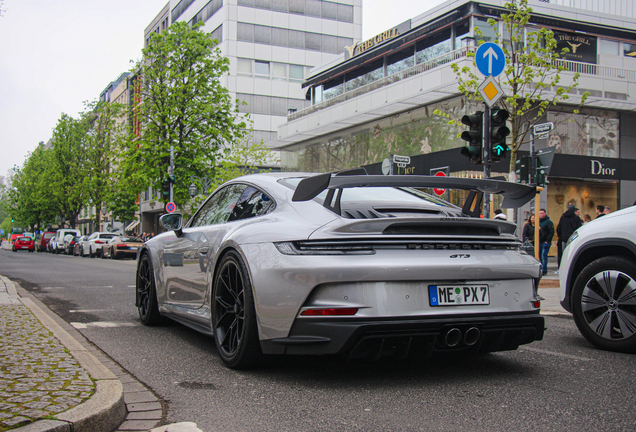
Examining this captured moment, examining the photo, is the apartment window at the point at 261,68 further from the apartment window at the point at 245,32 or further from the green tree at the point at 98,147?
the green tree at the point at 98,147

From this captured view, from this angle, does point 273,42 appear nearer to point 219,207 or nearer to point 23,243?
point 23,243

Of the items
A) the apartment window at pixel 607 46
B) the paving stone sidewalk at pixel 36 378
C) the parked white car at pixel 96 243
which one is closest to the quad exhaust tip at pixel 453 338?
the paving stone sidewalk at pixel 36 378

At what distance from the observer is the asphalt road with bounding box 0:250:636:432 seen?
120 inches

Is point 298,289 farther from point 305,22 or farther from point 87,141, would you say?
point 87,141

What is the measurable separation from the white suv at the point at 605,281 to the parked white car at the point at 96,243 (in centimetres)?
3505

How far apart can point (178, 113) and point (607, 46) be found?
19708 mm

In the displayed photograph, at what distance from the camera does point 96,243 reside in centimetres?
3797

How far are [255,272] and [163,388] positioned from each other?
2.92ft

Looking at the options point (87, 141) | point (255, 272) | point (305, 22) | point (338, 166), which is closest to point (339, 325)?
point (255, 272)

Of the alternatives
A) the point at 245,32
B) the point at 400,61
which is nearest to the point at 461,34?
the point at 400,61

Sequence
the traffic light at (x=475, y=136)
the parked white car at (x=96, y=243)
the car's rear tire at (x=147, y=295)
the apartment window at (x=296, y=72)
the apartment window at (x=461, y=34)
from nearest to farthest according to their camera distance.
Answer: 1. the car's rear tire at (x=147, y=295)
2. the traffic light at (x=475, y=136)
3. the apartment window at (x=461, y=34)
4. the parked white car at (x=96, y=243)
5. the apartment window at (x=296, y=72)

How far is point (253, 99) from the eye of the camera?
48.8m

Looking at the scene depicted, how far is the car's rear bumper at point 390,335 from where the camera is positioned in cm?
343

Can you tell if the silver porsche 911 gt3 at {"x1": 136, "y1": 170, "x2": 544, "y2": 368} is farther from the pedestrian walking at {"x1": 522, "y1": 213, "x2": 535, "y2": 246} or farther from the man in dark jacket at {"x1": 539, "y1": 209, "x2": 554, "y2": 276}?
the pedestrian walking at {"x1": 522, "y1": 213, "x2": 535, "y2": 246}
